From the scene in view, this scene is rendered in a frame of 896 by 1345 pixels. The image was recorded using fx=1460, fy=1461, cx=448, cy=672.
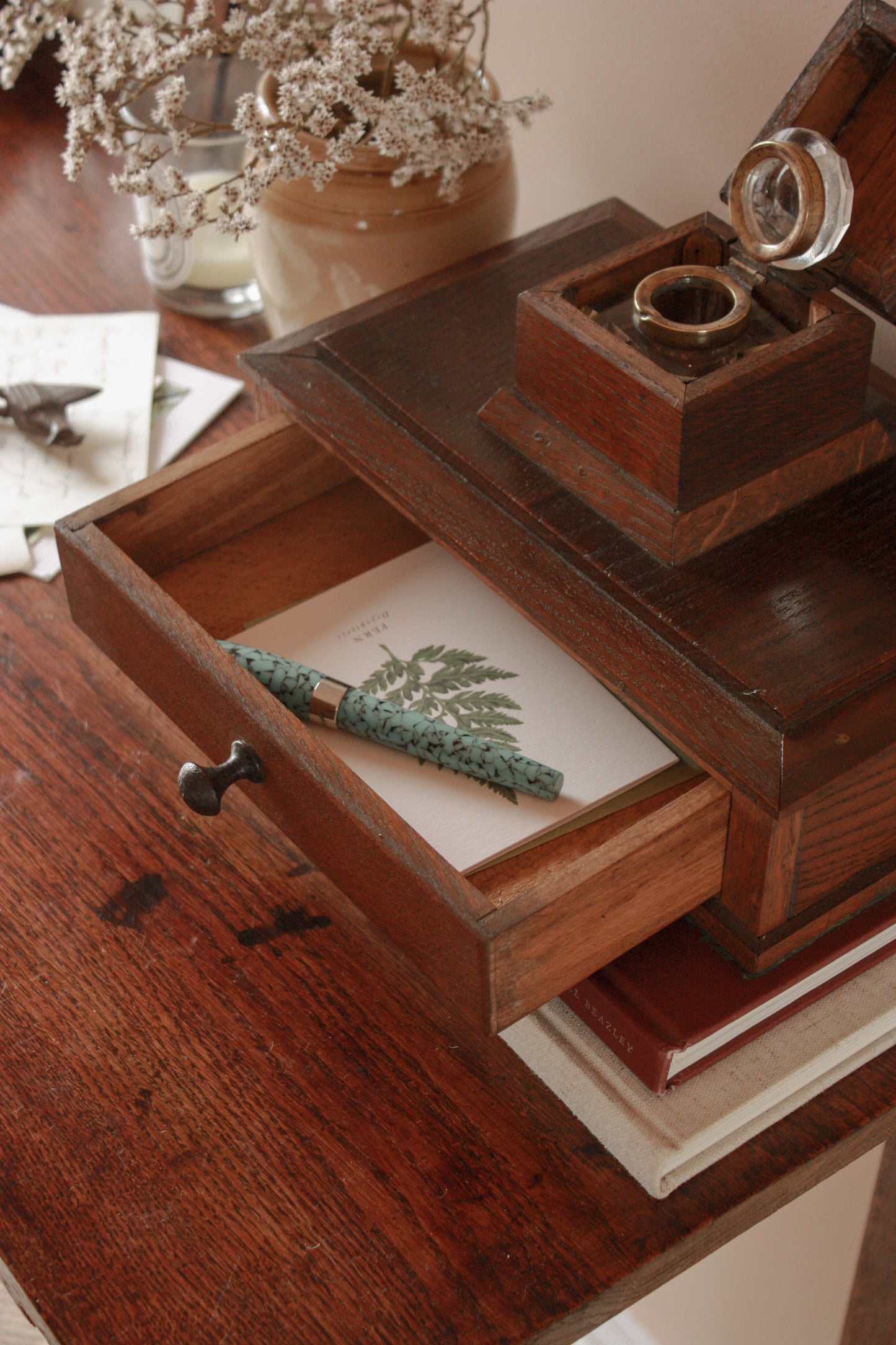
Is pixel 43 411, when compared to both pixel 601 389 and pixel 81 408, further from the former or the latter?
pixel 601 389

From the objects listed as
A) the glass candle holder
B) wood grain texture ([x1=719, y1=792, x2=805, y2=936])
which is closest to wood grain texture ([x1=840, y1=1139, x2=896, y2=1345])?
wood grain texture ([x1=719, y1=792, x2=805, y2=936])

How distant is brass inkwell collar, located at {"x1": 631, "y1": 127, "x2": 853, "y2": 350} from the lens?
29.4 inches

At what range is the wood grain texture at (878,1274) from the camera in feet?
3.45

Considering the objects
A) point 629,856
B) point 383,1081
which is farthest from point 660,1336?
point 629,856

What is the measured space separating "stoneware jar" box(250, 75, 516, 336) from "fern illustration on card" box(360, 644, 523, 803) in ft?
1.04

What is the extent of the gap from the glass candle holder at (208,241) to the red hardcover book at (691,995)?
737 mm

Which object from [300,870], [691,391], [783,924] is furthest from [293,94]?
[783,924]

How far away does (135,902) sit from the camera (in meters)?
0.86

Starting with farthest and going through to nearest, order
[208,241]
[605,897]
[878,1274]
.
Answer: [208,241], [878,1274], [605,897]

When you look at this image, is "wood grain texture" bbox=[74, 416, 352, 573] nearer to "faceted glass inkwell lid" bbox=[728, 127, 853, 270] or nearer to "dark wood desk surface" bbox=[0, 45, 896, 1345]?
"dark wood desk surface" bbox=[0, 45, 896, 1345]

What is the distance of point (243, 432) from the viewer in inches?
36.9

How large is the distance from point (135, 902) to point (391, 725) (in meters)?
0.20

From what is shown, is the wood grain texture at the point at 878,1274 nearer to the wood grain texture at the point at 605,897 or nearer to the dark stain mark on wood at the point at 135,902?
the wood grain texture at the point at 605,897

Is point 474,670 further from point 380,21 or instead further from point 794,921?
point 380,21
